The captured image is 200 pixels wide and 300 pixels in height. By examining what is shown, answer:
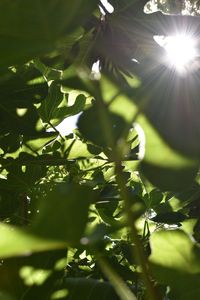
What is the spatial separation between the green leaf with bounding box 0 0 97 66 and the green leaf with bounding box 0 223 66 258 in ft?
0.60

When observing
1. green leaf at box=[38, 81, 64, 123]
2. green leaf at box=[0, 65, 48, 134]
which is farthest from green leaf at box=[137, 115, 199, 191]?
green leaf at box=[38, 81, 64, 123]

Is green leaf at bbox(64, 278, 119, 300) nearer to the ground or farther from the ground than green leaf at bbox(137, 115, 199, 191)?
nearer to the ground

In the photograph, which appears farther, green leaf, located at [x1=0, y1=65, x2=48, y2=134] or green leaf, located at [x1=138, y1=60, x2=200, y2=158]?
green leaf, located at [x1=0, y1=65, x2=48, y2=134]

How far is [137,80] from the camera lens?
2.28 ft

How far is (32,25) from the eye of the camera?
1.43ft

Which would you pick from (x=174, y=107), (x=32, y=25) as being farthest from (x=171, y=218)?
(x=32, y=25)

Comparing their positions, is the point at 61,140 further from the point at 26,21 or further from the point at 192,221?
the point at 26,21

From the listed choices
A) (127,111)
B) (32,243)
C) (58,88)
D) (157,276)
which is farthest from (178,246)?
(58,88)

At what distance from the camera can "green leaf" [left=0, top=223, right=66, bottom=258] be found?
0.31 meters

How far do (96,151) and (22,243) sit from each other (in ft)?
2.83

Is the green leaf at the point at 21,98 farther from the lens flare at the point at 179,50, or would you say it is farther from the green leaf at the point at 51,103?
the lens flare at the point at 179,50

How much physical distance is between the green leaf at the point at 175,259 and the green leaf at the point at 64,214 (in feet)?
0.72

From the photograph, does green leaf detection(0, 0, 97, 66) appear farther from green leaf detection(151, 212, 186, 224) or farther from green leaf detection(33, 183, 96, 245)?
green leaf detection(151, 212, 186, 224)

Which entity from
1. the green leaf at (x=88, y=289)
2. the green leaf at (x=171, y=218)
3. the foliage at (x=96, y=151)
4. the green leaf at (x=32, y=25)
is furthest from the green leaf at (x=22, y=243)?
the green leaf at (x=171, y=218)
